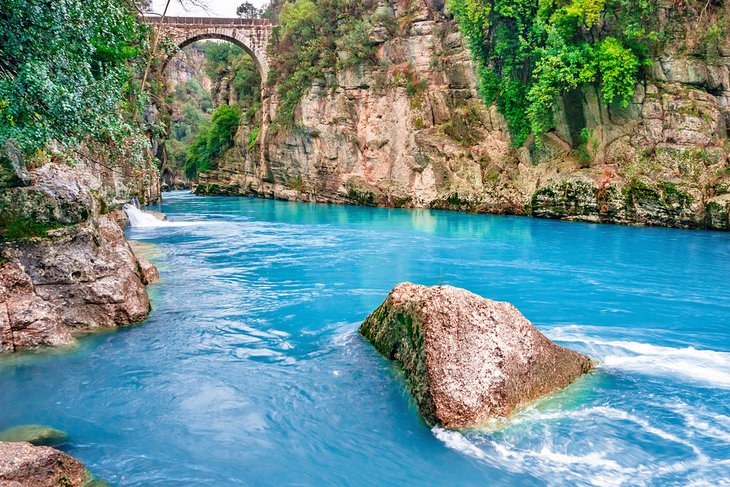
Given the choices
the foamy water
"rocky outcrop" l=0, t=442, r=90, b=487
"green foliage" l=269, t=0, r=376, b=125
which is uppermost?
"green foliage" l=269, t=0, r=376, b=125

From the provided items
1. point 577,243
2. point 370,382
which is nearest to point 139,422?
point 370,382

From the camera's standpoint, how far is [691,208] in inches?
813

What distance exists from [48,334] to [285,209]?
1017 inches

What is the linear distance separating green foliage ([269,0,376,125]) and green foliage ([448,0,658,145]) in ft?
30.3

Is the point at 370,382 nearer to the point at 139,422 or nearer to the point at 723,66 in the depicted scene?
the point at 139,422

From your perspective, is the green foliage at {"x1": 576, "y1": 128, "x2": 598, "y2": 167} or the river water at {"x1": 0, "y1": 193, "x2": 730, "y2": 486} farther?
the green foliage at {"x1": 576, "y1": 128, "x2": 598, "y2": 167}

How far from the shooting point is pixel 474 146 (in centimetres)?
2969

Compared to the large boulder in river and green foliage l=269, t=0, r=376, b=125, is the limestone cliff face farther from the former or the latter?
the large boulder in river

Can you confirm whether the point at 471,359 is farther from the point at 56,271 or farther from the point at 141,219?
the point at 141,219

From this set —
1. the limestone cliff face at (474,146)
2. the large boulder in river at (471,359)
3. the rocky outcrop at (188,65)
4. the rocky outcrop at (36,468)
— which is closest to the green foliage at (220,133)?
the limestone cliff face at (474,146)

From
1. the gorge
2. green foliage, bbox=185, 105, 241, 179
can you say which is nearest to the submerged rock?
the gorge

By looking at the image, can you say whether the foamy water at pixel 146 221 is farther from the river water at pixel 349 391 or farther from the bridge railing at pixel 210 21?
the bridge railing at pixel 210 21

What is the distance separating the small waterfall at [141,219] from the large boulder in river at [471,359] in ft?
68.8

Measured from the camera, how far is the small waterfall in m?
24.6
